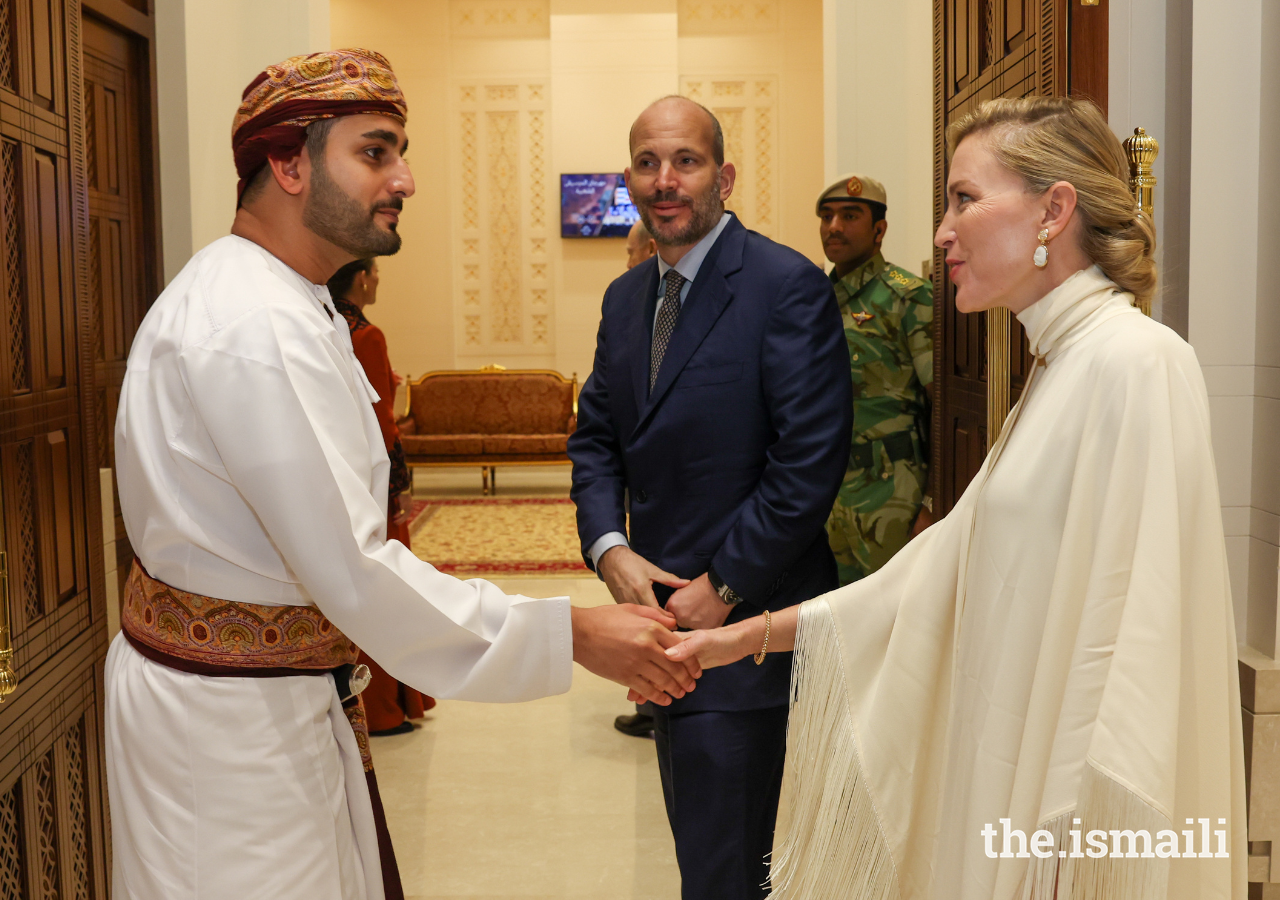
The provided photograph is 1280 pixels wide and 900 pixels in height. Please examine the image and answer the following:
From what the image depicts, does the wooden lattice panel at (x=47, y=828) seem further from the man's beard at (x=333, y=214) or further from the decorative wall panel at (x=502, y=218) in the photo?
the decorative wall panel at (x=502, y=218)

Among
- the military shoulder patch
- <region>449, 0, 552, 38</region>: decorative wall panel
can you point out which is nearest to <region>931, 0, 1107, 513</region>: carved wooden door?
the military shoulder patch

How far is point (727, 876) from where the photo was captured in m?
2.22

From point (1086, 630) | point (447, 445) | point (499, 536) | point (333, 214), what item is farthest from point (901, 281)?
point (447, 445)

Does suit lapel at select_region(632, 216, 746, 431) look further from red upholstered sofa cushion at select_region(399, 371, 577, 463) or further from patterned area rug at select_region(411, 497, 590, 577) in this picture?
red upholstered sofa cushion at select_region(399, 371, 577, 463)

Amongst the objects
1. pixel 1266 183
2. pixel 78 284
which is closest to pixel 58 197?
pixel 78 284

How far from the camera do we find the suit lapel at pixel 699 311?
2332 millimetres

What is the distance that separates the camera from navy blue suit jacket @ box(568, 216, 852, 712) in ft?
7.28

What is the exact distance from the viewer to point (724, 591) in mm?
2230

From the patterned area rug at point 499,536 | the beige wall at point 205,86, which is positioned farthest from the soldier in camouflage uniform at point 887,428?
the patterned area rug at point 499,536

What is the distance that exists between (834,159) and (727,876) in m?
4.40

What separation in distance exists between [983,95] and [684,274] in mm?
987

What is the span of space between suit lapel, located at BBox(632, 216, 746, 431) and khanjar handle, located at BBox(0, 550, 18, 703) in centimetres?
122

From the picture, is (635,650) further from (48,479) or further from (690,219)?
(48,479)

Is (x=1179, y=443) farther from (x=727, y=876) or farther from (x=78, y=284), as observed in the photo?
(x=78, y=284)
